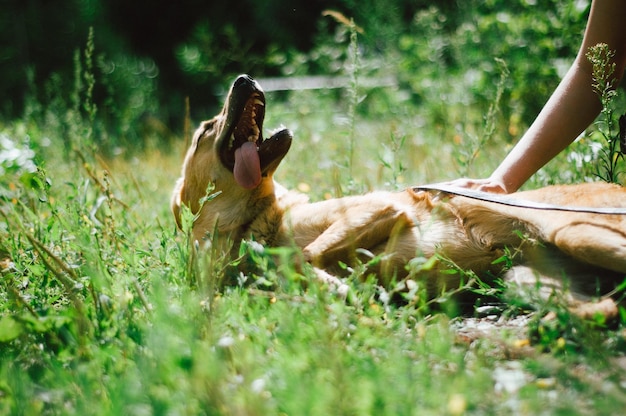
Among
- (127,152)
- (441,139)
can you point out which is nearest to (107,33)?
(127,152)

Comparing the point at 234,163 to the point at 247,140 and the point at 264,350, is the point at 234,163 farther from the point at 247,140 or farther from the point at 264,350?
the point at 264,350

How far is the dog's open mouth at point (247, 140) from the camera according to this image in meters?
3.57

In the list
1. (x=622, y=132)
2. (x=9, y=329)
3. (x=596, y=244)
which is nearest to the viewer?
(x=9, y=329)

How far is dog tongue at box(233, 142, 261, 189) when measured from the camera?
3553 mm

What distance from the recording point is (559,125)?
10.6ft

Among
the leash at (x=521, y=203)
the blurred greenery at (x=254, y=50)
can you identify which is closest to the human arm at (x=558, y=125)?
the leash at (x=521, y=203)

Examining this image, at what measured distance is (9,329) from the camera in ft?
7.67

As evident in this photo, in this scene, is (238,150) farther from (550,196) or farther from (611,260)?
(611,260)

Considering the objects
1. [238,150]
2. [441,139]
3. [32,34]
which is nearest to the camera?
[238,150]

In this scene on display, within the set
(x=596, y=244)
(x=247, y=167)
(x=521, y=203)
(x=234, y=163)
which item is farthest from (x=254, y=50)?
(x=596, y=244)

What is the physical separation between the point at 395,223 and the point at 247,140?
1.23 meters

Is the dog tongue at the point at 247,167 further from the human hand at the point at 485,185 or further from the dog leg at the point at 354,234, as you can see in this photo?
the human hand at the point at 485,185

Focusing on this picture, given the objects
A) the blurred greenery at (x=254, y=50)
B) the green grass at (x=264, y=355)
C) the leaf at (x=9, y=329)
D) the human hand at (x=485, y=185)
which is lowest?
the green grass at (x=264, y=355)

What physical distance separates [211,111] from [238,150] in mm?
7596
